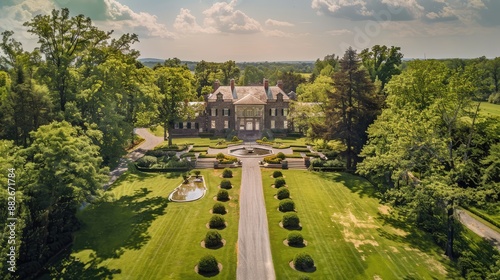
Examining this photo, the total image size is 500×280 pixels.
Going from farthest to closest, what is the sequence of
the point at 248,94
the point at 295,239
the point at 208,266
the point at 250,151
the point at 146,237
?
the point at 248,94, the point at 250,151, the point at 146,237, the point at 295,239, the point at 208,266

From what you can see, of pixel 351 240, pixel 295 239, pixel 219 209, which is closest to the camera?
pixel 295 239

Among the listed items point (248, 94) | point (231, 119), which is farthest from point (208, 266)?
point (248, 94)

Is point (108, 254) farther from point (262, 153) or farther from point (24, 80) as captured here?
point (262, 153)

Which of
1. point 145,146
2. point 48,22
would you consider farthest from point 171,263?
point 145,146

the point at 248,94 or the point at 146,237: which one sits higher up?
the point at 248,94

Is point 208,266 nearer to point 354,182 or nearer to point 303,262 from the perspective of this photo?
point 303,262

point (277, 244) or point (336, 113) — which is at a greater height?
point (336, 113)

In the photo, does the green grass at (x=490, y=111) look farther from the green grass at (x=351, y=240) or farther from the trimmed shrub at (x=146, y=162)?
the trimmed shrub at (x=146, y=162)
